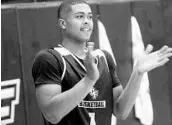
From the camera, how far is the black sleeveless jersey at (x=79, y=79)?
2.93 meters

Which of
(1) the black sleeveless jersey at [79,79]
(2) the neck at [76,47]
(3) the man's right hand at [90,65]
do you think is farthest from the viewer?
(2) the neck at [76,47]

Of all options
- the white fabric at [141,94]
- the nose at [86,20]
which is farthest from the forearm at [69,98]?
the white fabric at [141,94]

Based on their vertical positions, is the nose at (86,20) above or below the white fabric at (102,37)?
above

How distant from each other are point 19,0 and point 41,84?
8.29ft

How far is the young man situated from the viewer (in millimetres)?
2764

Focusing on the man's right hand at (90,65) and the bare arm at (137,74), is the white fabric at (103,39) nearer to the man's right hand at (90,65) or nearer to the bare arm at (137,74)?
the bare arm at (137,74)

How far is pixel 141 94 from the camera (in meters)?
5.95

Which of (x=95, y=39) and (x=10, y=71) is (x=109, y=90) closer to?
(x=10, y=71)

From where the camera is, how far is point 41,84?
9.52ft

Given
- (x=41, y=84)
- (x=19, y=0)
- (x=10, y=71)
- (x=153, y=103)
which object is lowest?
(x=153, y=103)

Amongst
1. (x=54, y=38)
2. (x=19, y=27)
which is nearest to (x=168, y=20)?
(x=54, y=38)

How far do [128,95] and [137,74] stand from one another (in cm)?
16

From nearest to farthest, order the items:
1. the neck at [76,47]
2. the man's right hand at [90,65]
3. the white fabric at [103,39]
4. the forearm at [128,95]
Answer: the man's right hand at [90,65]
the forearm at [128,95]
the neck at [76,47]
the white fabric at [103,39]

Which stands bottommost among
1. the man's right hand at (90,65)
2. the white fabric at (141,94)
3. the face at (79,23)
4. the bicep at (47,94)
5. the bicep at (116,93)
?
the white fabric at (141,94)
